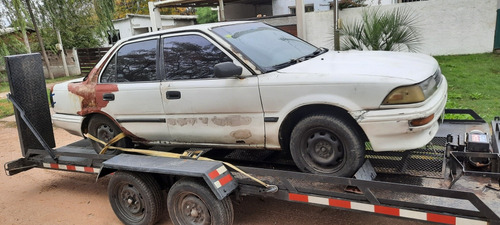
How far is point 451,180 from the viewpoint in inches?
129

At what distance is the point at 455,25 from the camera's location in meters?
12.9

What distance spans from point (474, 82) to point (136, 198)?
8820 millimetres

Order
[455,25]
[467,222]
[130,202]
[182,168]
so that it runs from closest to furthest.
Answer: [467,222] → [182,168] → [130,202] → [455,25]

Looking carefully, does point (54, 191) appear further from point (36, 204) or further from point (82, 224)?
point (82, 224)

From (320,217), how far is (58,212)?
10.6ft

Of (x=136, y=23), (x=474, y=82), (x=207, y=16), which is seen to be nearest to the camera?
(x=474, y=82)

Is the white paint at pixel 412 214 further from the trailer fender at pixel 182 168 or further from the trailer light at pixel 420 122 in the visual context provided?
the trailer fender at pixel 182 168

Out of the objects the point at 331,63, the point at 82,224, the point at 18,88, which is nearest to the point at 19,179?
the point at 18,88

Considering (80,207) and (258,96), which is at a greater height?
(258,96)

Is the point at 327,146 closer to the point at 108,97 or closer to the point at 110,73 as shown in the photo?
the point at 108,97

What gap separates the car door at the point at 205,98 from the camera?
12.4 feet

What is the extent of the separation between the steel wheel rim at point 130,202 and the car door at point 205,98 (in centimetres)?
70

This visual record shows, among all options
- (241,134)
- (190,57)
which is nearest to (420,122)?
(241,134)

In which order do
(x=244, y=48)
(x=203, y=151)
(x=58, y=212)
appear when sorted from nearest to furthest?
(x=244, y=48) → (x=203, y=151) → (x=58, y=212)
